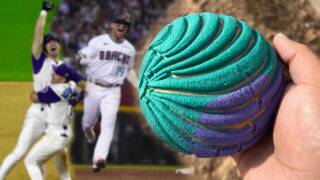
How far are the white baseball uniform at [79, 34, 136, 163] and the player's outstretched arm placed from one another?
221 mm

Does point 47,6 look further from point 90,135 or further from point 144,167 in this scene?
point 144,167

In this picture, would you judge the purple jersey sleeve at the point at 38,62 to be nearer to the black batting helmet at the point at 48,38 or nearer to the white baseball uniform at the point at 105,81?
the black batting helmet at the point at 48,38

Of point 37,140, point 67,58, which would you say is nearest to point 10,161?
point 37,140

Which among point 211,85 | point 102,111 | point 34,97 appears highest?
point 211,85

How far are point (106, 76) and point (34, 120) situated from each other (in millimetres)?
383

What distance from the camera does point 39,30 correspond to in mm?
2771

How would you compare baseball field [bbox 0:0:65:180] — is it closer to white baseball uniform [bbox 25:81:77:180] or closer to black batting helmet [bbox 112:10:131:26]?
white baseball uniform [bbox 25:81:77:180]

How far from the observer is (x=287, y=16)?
2.17m

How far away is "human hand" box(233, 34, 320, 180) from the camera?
37.1 inches

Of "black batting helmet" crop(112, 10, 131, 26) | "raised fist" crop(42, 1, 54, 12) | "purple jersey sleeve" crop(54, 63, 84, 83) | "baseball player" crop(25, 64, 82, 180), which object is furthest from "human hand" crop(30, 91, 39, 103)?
"black batting helmet" crop(112, 10, 131, 26)

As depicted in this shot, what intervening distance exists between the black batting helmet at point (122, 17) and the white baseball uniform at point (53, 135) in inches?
13.6

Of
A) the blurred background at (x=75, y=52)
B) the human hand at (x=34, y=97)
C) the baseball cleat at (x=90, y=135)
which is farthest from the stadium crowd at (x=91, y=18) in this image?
the baseball cleat at (x=90, y=135)

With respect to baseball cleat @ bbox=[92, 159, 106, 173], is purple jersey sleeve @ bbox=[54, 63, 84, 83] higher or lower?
A: higher

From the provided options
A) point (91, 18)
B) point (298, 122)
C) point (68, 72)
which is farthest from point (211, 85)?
point (91, 18)
